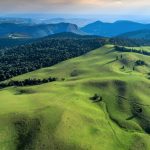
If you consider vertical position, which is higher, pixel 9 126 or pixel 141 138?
pixel 9 126

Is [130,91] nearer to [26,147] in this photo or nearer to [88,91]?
[88,91]

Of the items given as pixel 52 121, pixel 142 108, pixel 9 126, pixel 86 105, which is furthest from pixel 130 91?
pixel 9 126

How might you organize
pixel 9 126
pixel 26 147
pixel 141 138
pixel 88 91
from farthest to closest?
pixel 88 91 → pixel 141 138 → pixel 9 126 → pixel 26 147

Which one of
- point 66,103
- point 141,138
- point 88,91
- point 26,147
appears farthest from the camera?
point 88,91

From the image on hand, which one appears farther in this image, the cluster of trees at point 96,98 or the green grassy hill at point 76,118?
the cluster of trees at point 96,98

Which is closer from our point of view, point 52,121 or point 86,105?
point 52,121

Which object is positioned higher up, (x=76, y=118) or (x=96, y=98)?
(x=76, y=118)

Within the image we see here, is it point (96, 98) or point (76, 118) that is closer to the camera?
point (76, 118)

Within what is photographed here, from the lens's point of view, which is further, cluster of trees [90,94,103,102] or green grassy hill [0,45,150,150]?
cluster of trees [90,94,103,102]
